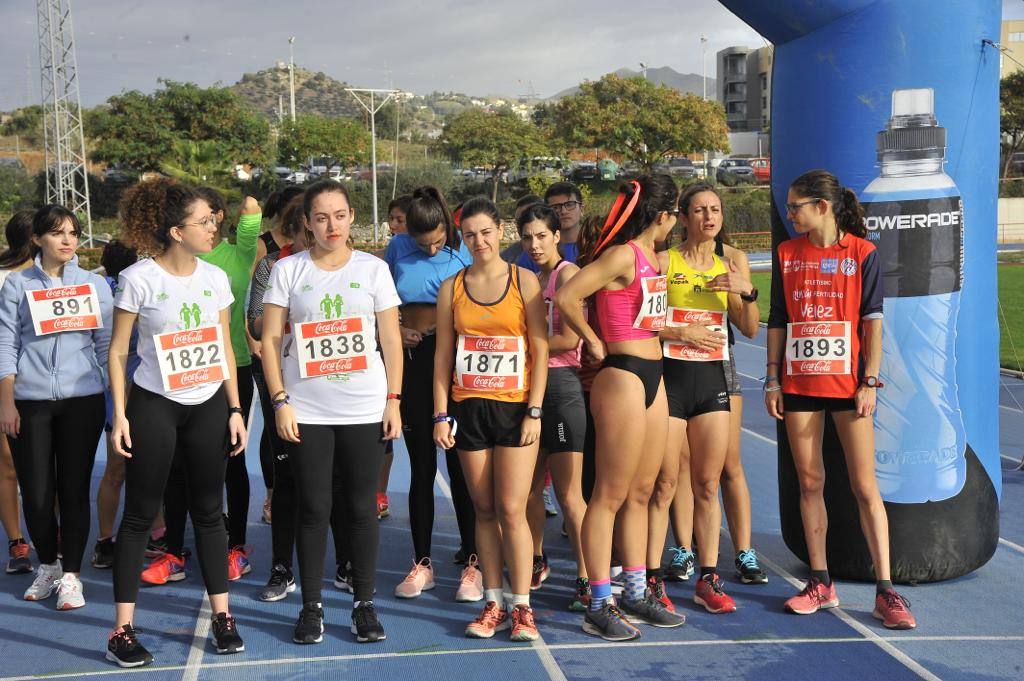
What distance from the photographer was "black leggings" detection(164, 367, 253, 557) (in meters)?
5.21

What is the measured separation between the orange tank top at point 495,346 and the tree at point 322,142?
49662 millimetres

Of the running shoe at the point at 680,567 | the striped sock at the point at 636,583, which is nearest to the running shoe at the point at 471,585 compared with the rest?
the striped sock at the point at 636,583

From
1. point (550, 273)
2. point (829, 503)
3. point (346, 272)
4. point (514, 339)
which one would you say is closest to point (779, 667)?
point (829, 503)

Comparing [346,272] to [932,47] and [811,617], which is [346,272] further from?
[932,47]

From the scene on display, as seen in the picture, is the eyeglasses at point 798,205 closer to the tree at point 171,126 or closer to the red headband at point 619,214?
the red headband at point 619,214

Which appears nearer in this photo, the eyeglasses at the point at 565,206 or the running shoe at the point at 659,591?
the running shoe at the point at 659,591

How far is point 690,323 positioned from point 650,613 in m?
1.27

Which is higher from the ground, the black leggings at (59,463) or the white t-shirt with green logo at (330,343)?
the white t-shirt with green logo at (330,343)

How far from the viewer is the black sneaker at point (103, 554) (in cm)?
538

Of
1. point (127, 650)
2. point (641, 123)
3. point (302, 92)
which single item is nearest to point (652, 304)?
point (127, 650)

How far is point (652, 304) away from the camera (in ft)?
14.0

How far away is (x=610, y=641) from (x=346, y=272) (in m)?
1.83

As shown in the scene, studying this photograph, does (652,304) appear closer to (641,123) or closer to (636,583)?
(636,583)

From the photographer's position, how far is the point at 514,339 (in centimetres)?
421
